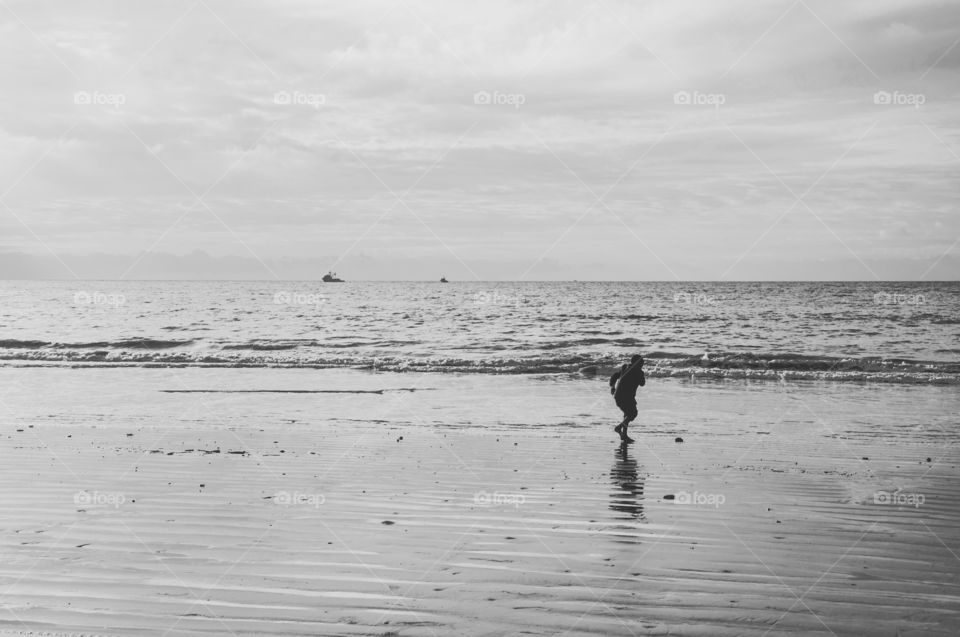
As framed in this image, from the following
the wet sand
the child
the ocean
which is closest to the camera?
the wet sand

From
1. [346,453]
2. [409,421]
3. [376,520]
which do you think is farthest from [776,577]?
[409,421]

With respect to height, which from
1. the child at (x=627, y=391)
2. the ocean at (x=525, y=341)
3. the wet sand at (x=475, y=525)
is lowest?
the wet sand at (x=475, y=525)

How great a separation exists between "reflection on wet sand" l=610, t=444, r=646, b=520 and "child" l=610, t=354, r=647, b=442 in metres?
1.43

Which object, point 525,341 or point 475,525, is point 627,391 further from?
point 525,341

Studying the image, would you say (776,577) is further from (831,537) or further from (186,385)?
(186,385)

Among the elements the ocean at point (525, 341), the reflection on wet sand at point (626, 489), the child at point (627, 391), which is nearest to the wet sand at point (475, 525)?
the reflection on wet sand at point (626, 489)

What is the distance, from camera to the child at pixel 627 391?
47.3 feet

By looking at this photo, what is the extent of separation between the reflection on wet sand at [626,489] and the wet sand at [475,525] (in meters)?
0.08

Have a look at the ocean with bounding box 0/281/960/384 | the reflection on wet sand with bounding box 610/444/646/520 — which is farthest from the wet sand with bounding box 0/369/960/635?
the ocean with bounding box 0/281/960/384

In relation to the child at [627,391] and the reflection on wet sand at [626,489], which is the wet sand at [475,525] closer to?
the reflection on wet sand at [626,489]

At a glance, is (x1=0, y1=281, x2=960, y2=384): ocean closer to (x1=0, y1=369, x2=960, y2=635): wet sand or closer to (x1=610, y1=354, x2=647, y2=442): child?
(x1=610, y1=354, x2=647, y2=442): child

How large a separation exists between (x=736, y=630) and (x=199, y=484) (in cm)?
716

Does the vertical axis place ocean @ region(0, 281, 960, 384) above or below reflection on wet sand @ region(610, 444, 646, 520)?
above

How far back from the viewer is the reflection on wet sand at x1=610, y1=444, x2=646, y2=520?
8.88m
